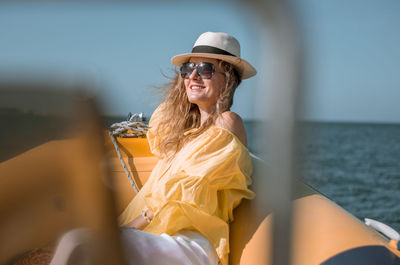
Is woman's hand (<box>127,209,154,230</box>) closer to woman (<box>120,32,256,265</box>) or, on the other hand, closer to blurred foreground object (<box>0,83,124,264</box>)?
woman (<box>120,32,256,265</box>)

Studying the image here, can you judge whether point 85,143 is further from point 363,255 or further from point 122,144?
point 122,144

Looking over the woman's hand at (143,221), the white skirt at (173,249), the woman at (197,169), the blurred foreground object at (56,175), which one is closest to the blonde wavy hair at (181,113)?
the woman at (197,169)

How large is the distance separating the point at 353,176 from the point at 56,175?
1647cm

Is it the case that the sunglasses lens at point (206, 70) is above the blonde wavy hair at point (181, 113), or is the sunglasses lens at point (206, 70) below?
above

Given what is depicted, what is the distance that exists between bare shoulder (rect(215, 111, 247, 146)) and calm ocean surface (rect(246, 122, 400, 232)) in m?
0.43

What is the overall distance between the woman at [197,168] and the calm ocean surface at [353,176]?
0.43 metres

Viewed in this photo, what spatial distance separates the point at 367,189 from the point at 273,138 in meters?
13.6

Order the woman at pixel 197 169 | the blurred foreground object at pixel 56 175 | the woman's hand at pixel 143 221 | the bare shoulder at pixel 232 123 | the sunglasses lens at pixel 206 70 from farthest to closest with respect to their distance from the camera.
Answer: the sunglasses lens at pixel 206 70
the bare shoulder at pixel 232 123
the woman's hand at pixel 143 221
the woman at pixel 197 169
the blurred foreground object at pixel 56 175

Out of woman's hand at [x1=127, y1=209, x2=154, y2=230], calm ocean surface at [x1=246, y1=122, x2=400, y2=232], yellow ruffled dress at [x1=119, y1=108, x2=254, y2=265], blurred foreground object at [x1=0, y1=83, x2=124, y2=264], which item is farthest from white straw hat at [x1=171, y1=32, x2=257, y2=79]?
Result: blurred foreground object at [x1=0, y1=83, x2=124, y2=264]

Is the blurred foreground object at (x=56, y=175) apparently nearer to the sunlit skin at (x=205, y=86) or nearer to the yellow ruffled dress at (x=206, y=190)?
the yellow ruffled dress at (x=206, y=190)

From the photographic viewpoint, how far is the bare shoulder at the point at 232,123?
5.61 ft

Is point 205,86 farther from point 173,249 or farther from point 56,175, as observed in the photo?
point 56,175

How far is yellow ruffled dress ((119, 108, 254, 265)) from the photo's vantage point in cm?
143

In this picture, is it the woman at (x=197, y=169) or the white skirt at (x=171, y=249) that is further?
the woman at (x=197, y=169)
